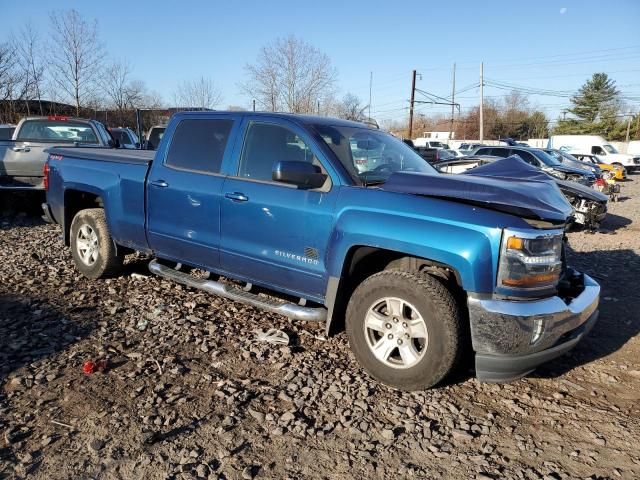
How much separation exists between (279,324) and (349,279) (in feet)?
3.75

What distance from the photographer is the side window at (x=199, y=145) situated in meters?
4.43

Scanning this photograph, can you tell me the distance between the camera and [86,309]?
4711 millimetres

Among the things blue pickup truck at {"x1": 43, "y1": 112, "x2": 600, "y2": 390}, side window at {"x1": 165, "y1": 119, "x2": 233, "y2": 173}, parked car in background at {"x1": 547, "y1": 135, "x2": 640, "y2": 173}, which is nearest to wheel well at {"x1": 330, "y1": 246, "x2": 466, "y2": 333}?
blue pickup truck at {"x1": 43, "y1": 112, "x2": 600, "y2": 390}

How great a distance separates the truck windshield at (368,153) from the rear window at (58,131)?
7078 mm

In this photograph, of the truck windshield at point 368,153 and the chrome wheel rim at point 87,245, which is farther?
the chrome wheel rim at point 87,245

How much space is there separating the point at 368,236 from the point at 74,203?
159 inches

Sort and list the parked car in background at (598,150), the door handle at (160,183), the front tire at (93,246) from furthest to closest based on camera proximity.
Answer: the parked car in background at (598,150) < the front tire at (93,246) < the door handle at (160,183)

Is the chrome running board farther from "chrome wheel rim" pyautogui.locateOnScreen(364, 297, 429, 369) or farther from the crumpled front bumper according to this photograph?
the crumpled front bumper

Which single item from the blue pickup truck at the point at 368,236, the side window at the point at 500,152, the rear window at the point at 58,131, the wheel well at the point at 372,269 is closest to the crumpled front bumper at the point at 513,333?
the blue pickup truck at the point at 368,236

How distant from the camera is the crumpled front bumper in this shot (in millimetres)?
3004

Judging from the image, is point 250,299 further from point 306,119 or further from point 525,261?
point 525,261

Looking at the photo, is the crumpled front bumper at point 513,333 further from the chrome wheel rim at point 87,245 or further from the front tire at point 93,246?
the chrome wheel rim at point 87,245

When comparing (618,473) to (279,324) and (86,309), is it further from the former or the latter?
(86,309)

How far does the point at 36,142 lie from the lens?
8.75 metres
